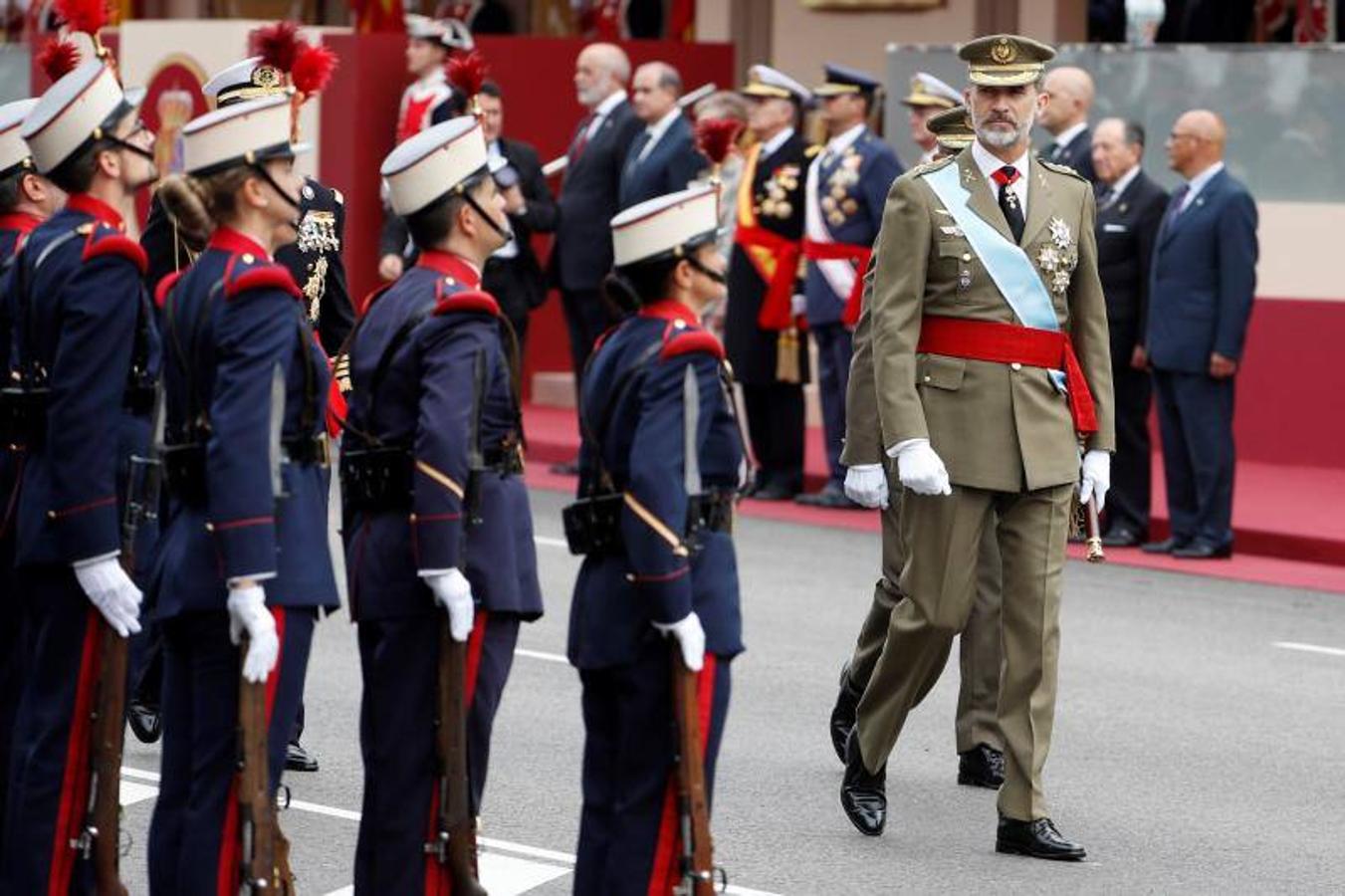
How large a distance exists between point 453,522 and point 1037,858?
2.34m

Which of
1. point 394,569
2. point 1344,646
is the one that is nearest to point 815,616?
point 1344,646

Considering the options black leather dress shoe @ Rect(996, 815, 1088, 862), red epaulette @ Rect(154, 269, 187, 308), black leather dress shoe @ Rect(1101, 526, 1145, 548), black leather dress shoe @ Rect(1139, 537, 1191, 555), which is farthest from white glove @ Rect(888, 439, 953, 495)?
black leather dress shoe @ Rect(1101, 526, 1145, 548)

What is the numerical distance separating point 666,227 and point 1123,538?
809 centimetres

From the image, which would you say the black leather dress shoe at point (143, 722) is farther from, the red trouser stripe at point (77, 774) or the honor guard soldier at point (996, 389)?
the honor guard soldier at point (996, 389)

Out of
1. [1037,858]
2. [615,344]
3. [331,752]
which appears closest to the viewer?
[615,344]

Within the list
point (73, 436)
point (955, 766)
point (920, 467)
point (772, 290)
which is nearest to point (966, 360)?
point (920, 467)

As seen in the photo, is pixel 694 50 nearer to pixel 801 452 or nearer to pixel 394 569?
pixel 801 452

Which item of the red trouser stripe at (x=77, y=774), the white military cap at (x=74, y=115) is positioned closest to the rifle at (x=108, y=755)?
the red trouser stripe at (x=77, y=774)

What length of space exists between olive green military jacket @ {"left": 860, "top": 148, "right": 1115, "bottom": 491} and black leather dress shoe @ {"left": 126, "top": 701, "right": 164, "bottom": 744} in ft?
8.05

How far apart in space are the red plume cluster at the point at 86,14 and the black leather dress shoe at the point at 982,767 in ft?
10.7

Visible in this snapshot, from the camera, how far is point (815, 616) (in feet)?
38.6

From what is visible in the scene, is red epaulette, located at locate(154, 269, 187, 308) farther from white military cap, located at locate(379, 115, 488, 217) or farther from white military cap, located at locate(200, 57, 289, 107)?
white military cap, located at locate(200, 57, 289, 107)

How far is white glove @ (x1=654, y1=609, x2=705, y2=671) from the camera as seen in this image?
6.09m

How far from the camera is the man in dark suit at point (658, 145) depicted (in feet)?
51.9
